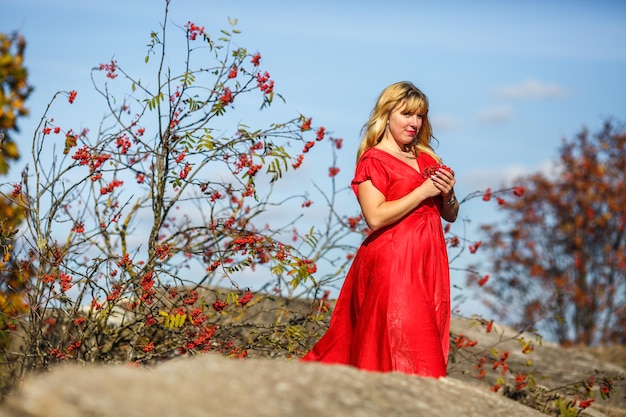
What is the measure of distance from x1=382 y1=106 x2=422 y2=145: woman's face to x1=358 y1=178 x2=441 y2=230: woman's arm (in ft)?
1.23

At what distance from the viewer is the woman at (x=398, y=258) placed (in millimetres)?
4039

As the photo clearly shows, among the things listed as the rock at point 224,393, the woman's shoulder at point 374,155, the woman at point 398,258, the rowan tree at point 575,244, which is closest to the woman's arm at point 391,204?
the woman at point 398,258

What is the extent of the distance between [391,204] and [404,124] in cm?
52

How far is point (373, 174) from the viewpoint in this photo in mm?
4258

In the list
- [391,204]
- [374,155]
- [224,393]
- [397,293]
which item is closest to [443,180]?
[391,204]

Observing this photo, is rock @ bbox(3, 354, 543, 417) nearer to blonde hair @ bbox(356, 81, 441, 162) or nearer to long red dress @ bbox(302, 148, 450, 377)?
long red dress @ bbox(302, 148, 450, 377)

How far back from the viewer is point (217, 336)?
5.70 meters

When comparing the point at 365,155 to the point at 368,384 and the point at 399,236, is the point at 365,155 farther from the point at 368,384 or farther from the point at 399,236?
the point at 368,384

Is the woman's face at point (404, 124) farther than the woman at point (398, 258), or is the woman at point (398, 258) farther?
the woman's face at point (404, 124)

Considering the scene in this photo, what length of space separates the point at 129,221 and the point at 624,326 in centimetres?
1027

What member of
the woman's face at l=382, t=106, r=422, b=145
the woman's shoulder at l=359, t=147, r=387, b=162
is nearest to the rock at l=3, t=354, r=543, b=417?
the woman's shoulder at l=359, t=147, r=387, b=162

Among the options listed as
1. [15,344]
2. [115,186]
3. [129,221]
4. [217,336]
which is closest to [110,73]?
[115,186]

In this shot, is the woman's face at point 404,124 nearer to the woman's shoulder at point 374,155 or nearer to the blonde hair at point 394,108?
the blonde hair at point 394,108

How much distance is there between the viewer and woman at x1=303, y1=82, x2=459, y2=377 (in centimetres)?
404
